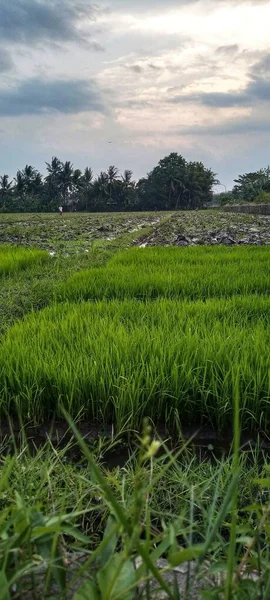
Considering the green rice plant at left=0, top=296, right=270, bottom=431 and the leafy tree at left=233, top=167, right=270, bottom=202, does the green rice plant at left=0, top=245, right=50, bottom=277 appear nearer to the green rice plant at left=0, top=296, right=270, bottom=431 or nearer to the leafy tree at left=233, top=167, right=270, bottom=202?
the green rice plant at left=0, top=296, right=270, bottom=431

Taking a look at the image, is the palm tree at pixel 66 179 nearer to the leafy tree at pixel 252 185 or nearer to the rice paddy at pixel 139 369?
the leafy tree at pixel 252 185

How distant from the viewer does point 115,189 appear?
60.0 meters

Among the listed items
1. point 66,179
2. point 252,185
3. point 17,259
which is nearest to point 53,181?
point 66,179

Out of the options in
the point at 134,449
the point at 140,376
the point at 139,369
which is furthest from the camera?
the point at 139,369

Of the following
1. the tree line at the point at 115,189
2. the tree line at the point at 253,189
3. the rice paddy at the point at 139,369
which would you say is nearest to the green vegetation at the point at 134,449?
the rice paddy at the point at 139,369

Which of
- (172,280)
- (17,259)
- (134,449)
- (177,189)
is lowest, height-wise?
(134,449)

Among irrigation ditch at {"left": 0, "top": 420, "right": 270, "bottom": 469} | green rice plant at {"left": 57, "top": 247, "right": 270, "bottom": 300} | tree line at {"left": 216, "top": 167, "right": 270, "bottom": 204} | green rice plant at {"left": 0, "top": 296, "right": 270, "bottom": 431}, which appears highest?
tree line at {"left": 216, "top": 167, "right": 270, "bottom": 204}

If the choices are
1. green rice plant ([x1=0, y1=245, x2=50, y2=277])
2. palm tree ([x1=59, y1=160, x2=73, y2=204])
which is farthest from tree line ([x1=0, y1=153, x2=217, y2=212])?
green rice plant ([x1=0, y1=245, x2=50, y2=277])

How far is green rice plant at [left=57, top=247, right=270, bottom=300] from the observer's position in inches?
144

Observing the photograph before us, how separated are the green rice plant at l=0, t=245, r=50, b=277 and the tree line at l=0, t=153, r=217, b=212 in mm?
48959

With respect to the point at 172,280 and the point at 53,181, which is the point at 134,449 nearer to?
the point at 172,280

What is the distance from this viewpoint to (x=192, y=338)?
80.4 inches

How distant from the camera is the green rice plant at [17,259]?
197 inches

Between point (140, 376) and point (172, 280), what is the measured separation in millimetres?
2273
